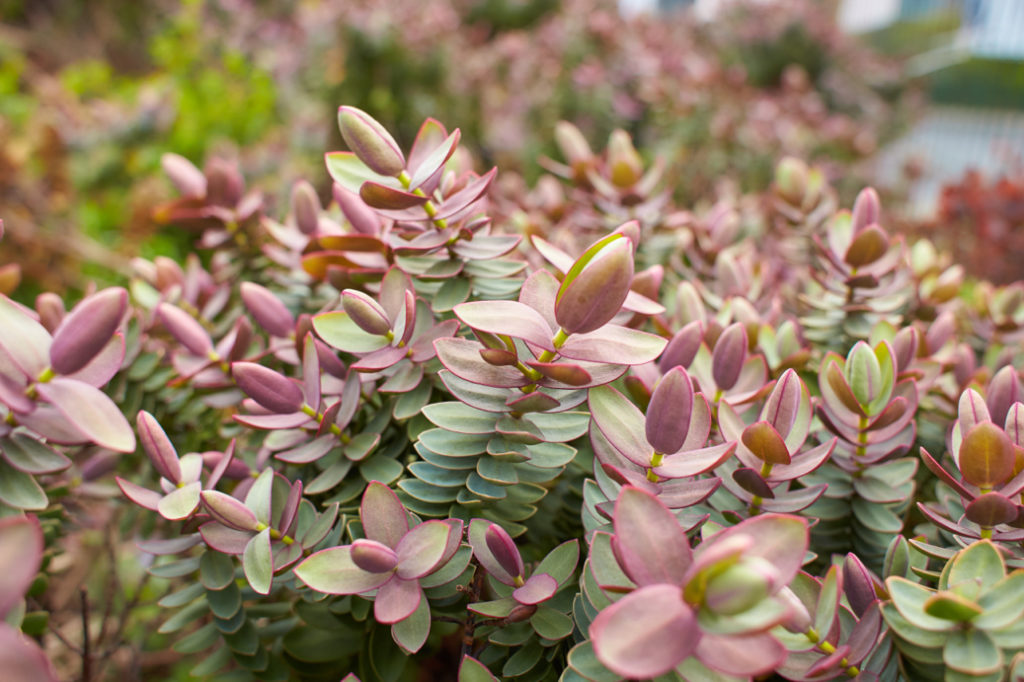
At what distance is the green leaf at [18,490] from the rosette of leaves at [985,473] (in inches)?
31.9

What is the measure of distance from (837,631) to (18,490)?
A: 72 cm

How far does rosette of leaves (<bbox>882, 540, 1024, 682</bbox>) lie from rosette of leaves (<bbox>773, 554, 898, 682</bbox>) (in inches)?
0.9

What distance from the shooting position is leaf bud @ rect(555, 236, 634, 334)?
0.52 m

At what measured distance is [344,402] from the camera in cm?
70

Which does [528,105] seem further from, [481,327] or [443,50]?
[481,327]

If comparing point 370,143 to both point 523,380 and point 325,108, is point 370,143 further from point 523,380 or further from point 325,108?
point 325,108

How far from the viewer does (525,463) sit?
0.68m

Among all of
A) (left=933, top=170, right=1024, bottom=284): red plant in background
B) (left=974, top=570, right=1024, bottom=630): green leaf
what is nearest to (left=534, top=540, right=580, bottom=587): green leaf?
(left=974, top=570, right=1024, bottom=630): green leaf

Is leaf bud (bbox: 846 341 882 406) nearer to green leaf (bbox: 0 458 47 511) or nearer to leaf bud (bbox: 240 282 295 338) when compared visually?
leaf bud (bbox: 240 282 295 338)

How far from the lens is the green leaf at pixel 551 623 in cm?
62

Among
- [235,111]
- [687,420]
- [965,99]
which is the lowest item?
[965,99]

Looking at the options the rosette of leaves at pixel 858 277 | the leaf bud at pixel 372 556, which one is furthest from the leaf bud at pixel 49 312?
the rosette of leaves at pixel 858 277

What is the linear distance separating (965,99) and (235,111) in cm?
967

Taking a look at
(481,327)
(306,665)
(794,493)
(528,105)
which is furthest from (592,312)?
(528,105)
